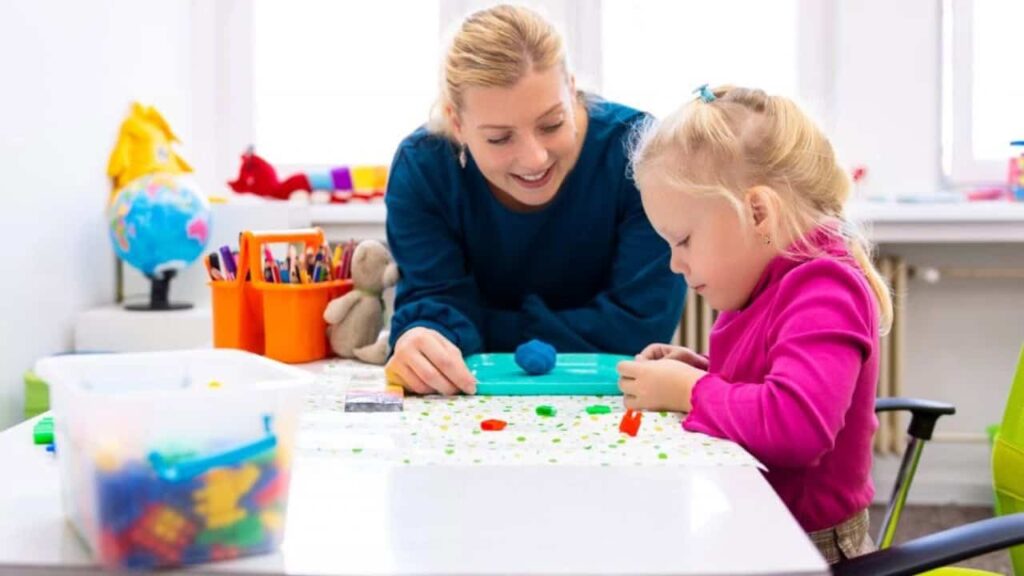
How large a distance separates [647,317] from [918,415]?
0.37 m

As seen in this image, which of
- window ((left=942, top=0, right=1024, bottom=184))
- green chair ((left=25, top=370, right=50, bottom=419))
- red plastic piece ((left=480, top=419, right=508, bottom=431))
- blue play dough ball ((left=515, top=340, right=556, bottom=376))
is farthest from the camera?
window ((left=942, top=0, right=1024, bottom=184))

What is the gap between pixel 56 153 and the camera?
2.21 metres

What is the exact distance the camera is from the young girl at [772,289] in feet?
3.42

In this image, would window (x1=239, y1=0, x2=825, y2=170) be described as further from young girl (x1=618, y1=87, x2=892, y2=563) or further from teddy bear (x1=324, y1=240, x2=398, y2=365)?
young girl (x1=618, y1=87, x2=892, y2=563)

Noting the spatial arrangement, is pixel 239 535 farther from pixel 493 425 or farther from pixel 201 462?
pixel 493 425

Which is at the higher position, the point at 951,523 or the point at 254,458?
the point at 254,458

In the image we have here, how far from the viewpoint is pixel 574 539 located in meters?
0.76

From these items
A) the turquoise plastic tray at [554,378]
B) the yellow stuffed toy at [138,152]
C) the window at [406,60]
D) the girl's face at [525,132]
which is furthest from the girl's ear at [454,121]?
the window at [406,60]

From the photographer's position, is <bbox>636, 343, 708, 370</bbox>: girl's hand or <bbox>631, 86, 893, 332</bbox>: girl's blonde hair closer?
<bbox>631, 86, 893, 332</bbox>: girl's blonde hair

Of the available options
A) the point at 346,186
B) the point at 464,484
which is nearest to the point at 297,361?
the point at 464,484

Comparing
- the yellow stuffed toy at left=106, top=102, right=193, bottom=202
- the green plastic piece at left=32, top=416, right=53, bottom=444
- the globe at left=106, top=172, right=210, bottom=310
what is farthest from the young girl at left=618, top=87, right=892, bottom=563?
the yellow stuffed toy at left=106, top=102, right=193, bottom=202

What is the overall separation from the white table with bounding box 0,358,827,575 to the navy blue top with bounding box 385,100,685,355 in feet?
2.04

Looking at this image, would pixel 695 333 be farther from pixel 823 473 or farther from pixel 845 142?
pixel 823 473

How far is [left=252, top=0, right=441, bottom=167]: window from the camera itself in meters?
3.19
